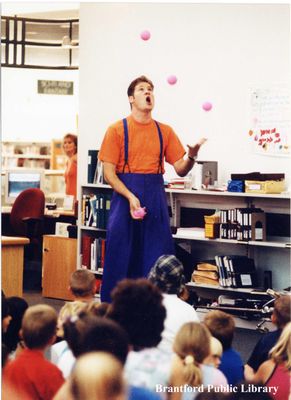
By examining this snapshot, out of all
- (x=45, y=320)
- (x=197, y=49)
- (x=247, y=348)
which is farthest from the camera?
(x=197, y=49)

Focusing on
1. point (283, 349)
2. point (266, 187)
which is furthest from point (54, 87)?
point (283, 349)

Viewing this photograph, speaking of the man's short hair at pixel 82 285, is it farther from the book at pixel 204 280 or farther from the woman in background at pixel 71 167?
the woman in background at pixel 71 167

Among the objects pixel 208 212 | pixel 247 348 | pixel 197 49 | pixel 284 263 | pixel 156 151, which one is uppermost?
pixel 197 49

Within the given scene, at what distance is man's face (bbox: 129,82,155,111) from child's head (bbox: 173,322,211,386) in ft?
4.36

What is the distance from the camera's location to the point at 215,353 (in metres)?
2.48

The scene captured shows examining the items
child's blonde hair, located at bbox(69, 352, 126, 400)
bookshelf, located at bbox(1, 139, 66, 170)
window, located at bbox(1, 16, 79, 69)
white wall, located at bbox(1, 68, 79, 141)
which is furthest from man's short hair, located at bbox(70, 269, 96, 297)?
bookshelf, located at bbox(1, 139, 66, 170)

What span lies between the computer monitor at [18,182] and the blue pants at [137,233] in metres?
4.41

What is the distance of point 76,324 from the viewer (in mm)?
2232

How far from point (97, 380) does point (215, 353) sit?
2.49 ft

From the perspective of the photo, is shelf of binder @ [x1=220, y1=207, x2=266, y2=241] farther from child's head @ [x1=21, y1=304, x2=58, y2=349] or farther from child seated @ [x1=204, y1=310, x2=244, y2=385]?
child's head @ [x1=21, y1=304, x2=58, y2=349]

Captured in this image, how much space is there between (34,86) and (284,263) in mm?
8331

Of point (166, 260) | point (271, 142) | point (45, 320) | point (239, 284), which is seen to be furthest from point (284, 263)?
point (45, 320)

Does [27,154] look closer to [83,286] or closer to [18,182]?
[18,182]

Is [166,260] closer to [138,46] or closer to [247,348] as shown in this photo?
[247,348]
